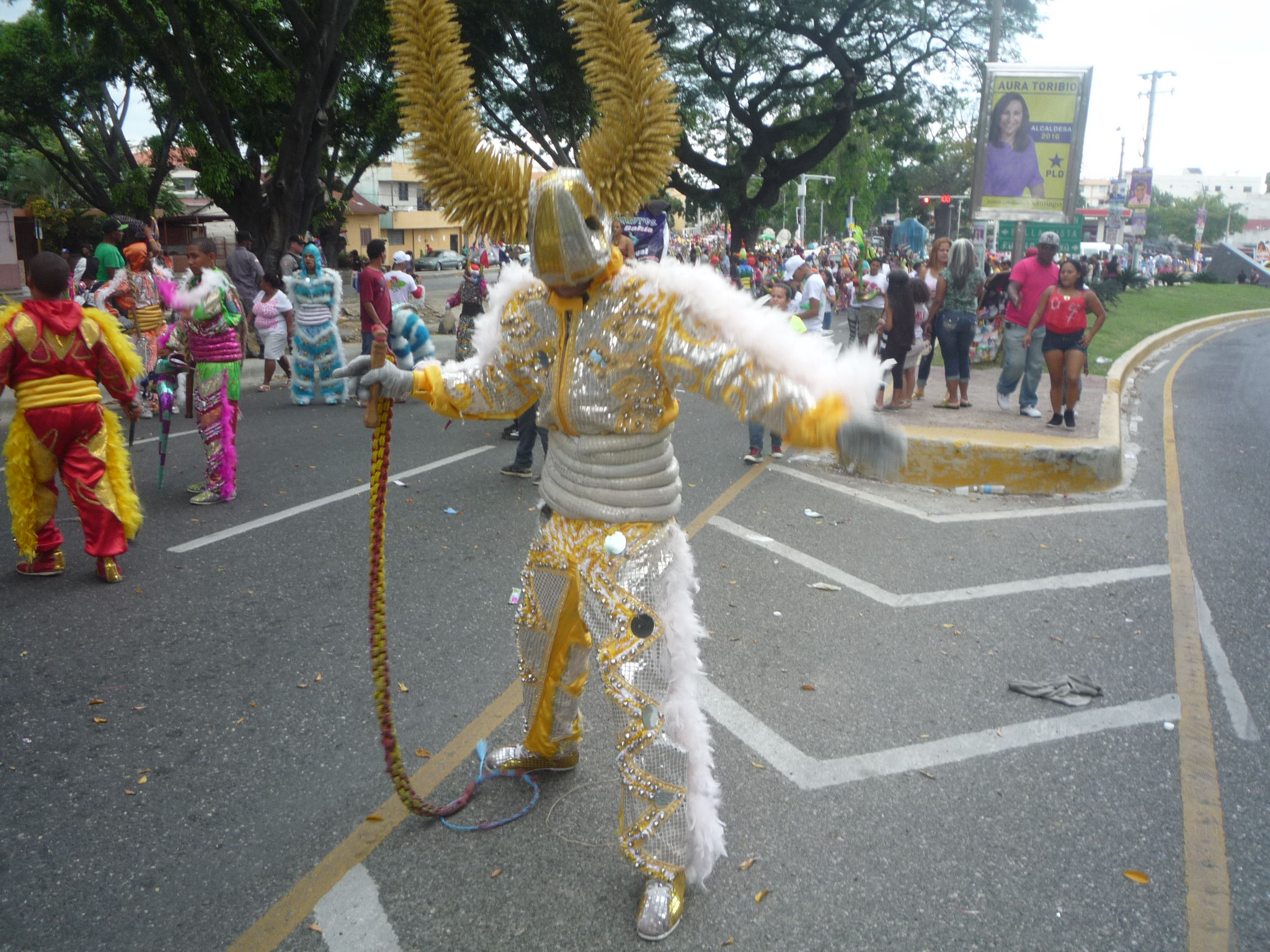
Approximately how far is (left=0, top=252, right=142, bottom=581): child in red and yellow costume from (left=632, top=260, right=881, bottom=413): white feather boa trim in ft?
12.9

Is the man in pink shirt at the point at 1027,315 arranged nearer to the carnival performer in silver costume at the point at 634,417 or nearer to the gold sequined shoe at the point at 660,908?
the carnival performer in silver costume at the point at 634,417

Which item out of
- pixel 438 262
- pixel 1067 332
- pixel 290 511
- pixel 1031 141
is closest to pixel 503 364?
pixel 290 511

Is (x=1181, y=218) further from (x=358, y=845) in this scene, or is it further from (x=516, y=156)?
(x=358, y=845)

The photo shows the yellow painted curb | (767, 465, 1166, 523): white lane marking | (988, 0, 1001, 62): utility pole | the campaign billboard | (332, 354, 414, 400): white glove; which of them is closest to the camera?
(332, 354, 414, 400): white glove

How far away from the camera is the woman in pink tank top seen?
933 cm

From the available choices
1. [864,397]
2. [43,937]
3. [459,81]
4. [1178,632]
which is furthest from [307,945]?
[1178,632]

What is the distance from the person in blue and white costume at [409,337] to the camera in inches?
141

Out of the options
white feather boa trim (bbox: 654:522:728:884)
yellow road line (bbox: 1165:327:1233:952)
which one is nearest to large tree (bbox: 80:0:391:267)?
yellow road line (bbox: 1165:327:1233:952)

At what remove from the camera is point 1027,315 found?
1003 centimetres

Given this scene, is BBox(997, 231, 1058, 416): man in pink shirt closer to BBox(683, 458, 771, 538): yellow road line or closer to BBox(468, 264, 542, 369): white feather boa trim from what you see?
BBox(683, 458, 771, 538): yellow road line

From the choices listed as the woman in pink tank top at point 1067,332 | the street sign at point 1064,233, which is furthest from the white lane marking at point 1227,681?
the street sign at point 1064,233

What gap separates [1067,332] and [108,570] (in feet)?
27.8

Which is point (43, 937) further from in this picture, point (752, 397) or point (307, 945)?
point (752, 397)

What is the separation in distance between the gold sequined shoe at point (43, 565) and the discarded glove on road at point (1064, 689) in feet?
16.8
